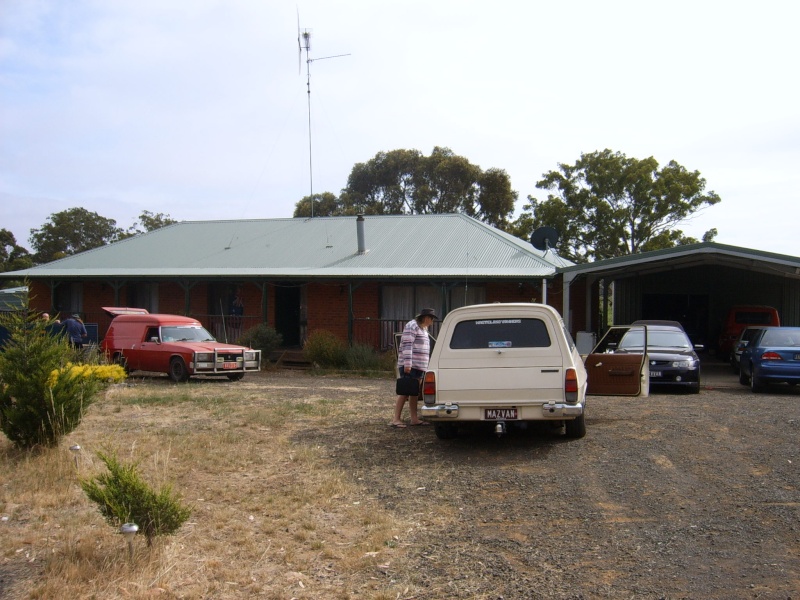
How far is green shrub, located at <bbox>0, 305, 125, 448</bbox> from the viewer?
9.05 meters

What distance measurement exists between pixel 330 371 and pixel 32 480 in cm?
1286

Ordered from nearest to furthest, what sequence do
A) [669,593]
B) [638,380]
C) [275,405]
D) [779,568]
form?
[669,593] → [779,568] → [638,380] → [275,405]

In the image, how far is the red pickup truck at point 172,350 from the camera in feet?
57.6

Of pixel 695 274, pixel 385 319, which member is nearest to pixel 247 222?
pixel 385 319

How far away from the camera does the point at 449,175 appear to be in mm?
47562

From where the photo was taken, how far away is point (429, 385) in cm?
927

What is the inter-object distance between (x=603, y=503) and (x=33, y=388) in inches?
252

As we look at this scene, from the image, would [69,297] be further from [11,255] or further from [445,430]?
[11,255]

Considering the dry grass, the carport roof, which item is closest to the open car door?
the dry grass

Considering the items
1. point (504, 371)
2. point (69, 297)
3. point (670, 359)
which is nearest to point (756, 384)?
point (670, 359)

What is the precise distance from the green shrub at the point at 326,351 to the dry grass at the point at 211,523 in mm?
9635

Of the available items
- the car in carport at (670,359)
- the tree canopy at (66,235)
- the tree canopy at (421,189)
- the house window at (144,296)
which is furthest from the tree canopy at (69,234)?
the car in carport at (670,359)

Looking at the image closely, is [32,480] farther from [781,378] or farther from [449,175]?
[449,175]

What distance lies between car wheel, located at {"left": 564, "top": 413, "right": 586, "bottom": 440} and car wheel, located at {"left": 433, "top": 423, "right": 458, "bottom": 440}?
1.39m
